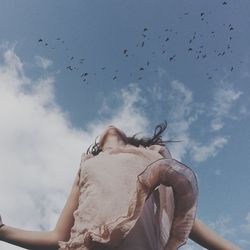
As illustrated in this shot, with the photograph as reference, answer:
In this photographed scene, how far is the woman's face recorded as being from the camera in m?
4.13

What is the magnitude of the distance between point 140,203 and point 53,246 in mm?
909

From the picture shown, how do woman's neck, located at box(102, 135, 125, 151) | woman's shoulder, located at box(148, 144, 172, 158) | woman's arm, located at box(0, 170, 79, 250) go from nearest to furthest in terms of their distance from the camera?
woman's arm, located at box(0, 170, 79, 250)
woman's shoulder, located at box(148, 144, 172, 158)
woman's neck, located at box(102, 135, 125, 151)

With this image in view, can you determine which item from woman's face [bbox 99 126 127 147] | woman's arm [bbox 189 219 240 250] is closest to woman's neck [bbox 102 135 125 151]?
woman's face [bbox 99 126 127 147]

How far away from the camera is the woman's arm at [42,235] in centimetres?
300

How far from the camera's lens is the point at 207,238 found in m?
3.24

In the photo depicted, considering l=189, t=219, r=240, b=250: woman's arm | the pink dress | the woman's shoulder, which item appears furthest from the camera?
the woman's shoulder

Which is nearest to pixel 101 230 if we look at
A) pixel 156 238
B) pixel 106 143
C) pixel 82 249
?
pixel 82 249

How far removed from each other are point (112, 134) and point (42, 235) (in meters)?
1.34

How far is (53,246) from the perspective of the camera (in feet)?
10.1

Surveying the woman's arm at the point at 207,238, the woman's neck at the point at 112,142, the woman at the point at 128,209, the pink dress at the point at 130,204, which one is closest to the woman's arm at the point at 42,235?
the woman at the point at 128,209

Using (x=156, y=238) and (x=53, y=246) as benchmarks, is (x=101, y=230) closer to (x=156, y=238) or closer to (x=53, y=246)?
(x=156, y=238)

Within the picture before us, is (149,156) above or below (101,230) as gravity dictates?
above

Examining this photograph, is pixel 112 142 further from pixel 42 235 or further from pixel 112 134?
pixel 42 235

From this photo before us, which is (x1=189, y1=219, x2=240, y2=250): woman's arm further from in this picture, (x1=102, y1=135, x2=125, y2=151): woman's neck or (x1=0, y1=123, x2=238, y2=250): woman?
(x1=102, y1=135, x2=125, y2=151): woman's neck
